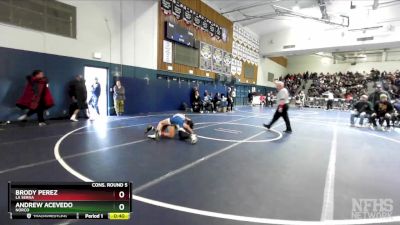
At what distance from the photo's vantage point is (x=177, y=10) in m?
14.8

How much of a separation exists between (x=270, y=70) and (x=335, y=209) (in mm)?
28760

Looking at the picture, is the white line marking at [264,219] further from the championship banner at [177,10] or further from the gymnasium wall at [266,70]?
the gymnasium wall at [266,70]

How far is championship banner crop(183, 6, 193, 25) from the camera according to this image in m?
15.4

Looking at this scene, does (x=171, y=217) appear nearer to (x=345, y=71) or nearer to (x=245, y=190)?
(x=245, y=190)

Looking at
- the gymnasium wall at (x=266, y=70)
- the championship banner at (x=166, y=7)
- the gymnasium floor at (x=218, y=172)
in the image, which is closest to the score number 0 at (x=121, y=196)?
the gymnasium floor at (x=218, y=172)

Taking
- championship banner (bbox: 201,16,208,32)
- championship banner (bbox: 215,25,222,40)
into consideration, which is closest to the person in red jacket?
championship banner (bbox: 201,16,208,32)

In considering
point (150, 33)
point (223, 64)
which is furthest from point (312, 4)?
point (150, 33)

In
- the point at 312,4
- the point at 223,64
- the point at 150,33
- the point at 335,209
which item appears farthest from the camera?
the point at 223,64

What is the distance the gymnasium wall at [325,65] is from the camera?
28.1 metres

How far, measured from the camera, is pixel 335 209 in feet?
8.82

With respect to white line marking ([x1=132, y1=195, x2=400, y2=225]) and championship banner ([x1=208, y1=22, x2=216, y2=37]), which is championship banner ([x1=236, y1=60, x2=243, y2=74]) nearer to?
championship banner ([x1=208, y1=22, x2=216, y2=37])
